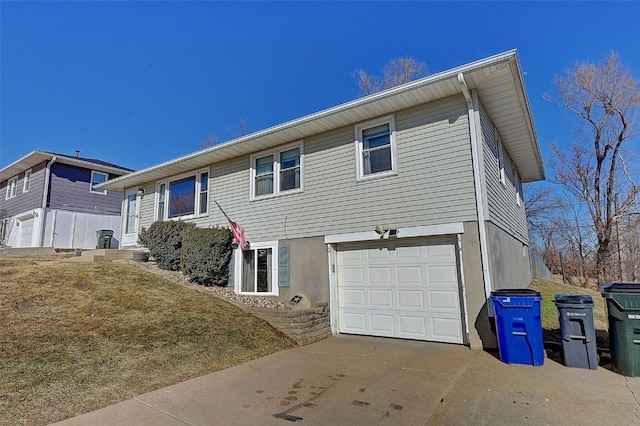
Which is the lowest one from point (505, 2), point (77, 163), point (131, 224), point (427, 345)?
point (427, 345)

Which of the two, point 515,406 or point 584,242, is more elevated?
point 584,242

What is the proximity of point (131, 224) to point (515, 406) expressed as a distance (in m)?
13.6

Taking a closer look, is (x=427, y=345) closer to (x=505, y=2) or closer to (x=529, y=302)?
(x=529, y=302)

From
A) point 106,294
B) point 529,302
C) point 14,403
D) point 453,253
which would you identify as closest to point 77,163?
point 106,294

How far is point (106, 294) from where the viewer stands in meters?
6.98

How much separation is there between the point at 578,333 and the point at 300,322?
463 centimetres

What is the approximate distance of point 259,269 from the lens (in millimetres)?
9352

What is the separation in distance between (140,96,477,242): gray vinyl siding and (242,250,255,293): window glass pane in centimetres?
49

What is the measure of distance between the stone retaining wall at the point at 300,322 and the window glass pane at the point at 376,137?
396cm

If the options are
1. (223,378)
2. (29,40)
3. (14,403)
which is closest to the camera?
(14,403)

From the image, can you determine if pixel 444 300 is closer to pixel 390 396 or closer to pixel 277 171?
pixel 390 396

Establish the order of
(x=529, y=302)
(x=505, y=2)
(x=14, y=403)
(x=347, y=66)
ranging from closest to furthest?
(x=14, y=403) → (x=529, y=302) → (x=505, y=2) → (x=347, y=66)

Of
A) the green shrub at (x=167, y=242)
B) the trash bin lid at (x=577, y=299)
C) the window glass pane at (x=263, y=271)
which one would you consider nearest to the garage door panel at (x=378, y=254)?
the window glass pane at (x=263, y=271)

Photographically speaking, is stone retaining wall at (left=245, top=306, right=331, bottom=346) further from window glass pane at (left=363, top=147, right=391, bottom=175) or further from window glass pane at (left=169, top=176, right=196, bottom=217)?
window glass pane at (left=169, top=176, right=196, bottom=217)
